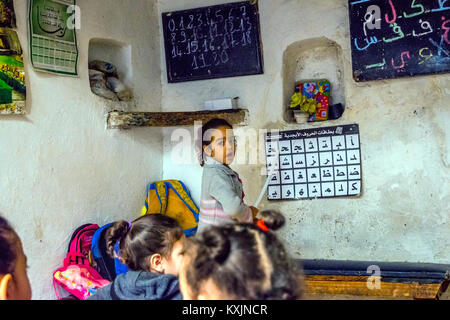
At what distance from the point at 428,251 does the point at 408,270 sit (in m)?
0.54

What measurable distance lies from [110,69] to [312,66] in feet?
5.16

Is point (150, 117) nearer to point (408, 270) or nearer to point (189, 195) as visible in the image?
point (189, 195)

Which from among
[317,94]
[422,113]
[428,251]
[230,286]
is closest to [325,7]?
[317,94]

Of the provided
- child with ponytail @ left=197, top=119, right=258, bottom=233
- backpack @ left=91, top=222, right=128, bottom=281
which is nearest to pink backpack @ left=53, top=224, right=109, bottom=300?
backpack @ left=91, top=222, right=128, bottom=281

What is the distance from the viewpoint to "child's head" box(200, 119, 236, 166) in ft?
9.27

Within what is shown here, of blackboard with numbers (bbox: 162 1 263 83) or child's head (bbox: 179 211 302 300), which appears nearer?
child's head (bbox: 179 211 302 300)

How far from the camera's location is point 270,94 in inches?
157

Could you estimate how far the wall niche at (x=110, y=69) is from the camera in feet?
11.9

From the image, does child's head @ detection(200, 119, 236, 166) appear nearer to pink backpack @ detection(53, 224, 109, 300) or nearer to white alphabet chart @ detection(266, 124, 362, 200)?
pink backpack @ detection(53, 224, 109, 300)

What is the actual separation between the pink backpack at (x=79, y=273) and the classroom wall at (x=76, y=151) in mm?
54

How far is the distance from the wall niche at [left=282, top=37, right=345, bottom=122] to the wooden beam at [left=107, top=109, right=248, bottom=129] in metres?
0.38

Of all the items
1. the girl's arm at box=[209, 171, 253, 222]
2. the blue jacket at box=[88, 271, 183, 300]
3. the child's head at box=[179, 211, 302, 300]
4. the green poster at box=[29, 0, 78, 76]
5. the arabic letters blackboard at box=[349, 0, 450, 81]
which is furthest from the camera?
the arabic letters blackboard at box=[349, 0, 450, 81]

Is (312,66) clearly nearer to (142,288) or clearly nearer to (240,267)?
(142,288)

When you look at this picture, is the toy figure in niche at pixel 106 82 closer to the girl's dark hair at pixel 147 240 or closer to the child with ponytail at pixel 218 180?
the child with ponytail at pixel 218 180
